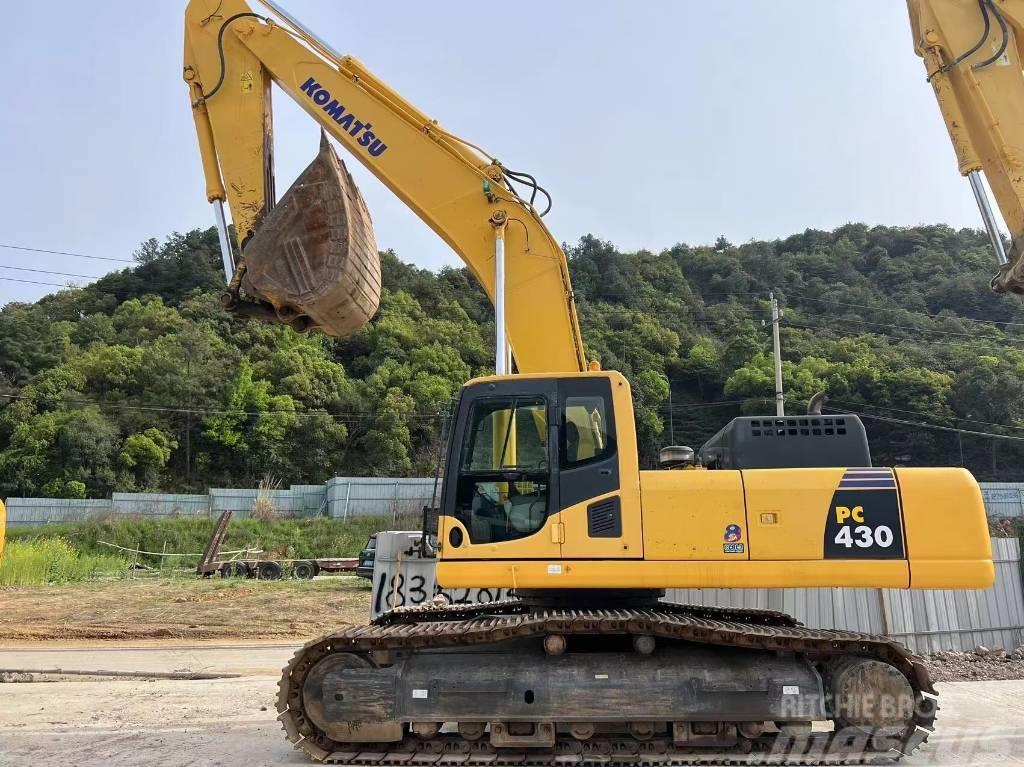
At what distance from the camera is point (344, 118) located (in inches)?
297

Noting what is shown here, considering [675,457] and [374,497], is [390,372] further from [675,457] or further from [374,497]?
[675,457]

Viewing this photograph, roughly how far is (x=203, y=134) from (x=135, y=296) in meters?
68.5

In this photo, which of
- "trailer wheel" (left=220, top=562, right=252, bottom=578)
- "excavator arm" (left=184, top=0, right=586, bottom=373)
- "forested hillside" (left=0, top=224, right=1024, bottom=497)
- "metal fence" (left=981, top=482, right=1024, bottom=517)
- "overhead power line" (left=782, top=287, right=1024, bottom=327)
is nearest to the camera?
"excavator arm" (left=184, top=0, right=586, bottom=373)

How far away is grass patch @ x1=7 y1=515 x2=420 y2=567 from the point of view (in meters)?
31.9

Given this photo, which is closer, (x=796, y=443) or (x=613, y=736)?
(x=613, y=736)

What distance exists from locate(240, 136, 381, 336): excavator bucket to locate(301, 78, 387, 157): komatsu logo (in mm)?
660

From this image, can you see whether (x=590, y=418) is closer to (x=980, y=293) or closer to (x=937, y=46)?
(x=937, y=46)

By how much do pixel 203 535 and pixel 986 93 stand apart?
107 ft

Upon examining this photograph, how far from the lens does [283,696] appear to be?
5.41 meters

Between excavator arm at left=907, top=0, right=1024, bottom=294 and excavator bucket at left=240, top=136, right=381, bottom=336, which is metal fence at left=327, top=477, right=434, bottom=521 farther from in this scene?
excavator arm at left=907, top=0, right=1024, bottom=294

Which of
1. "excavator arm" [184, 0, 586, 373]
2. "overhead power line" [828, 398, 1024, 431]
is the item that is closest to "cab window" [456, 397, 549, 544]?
"excavator arm" [184, 0, 586, 373]

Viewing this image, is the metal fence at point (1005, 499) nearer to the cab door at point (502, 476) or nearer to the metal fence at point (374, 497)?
the metal fence at point (374, 497)

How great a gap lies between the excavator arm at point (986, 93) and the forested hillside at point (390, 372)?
32.9 metres

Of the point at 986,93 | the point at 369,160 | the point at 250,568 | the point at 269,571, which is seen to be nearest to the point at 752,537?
the point at 986,93
